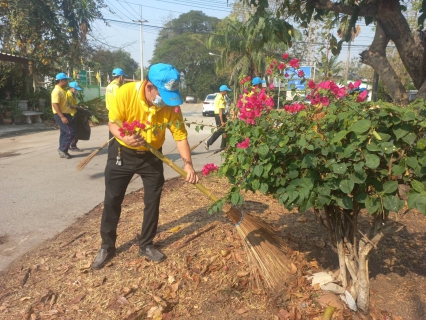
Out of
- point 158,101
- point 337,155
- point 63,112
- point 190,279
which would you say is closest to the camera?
point 337,155

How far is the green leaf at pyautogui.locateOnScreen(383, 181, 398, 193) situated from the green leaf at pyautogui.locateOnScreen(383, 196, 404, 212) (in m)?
0.04

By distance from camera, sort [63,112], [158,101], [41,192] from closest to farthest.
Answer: [158,101]
[41,192]
[63,112]

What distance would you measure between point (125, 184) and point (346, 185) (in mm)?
1909

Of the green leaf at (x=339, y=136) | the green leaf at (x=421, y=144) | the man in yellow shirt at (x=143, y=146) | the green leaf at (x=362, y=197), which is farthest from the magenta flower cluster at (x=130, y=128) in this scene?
the green leaf at (x=421, y=144)

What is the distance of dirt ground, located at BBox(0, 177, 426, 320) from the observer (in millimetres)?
2689

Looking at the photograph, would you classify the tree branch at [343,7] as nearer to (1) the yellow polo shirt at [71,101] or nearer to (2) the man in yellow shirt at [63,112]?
(2) the man in yellow shirt at [63,112]

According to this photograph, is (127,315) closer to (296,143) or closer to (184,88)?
(296,143)

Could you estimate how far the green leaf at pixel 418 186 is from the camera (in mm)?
1932

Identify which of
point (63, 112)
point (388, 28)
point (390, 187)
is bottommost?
point (390, 187)

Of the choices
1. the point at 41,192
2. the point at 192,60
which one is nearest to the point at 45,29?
the point at 41,192

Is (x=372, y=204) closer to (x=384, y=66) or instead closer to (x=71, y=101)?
(x=384, y=66)

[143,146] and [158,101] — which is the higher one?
[158,101]

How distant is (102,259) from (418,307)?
99.7 inches

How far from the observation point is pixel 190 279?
2986 millimetres
